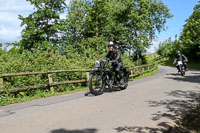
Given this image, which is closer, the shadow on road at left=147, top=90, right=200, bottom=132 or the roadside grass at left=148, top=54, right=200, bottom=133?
the roadside grass at left=148, top=54, right=200, bottom=133

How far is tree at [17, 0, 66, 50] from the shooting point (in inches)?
1151

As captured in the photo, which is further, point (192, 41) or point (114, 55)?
point (192, 41)

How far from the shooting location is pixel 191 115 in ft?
16.8

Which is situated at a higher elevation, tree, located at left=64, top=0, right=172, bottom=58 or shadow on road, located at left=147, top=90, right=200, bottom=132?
tree, located at left=64, top=0, right=172, bottom=58

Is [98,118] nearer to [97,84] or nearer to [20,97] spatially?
[97,84]

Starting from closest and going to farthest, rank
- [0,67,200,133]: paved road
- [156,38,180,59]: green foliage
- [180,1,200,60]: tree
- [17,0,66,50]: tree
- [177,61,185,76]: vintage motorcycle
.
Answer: [0,67,200,133]: paved road, [177,61,185,76]: vintage motorcycle, [17,0,66,50]: tree, [180,1,200,60]: tree, [156,38,180,59]: green foliage

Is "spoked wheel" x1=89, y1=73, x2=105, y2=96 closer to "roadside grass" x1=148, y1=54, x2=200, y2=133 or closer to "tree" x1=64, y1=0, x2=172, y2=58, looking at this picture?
"roadside grass" x1=148, y1=54, x2=200, y2=133

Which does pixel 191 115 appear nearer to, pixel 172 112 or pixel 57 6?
pixel 172 112

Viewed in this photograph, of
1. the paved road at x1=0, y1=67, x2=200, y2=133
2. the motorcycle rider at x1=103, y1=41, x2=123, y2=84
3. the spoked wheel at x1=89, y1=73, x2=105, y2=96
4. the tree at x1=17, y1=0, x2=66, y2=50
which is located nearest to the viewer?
the paved road at x1=0, y1=67, x2=200, y2=133

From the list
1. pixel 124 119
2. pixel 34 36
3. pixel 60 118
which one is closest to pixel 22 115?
pixel 60 118

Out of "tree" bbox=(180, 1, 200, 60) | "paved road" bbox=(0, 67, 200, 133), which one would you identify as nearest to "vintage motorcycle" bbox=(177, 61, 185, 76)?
"paved road" bbox=(0, 67, 200, 133)

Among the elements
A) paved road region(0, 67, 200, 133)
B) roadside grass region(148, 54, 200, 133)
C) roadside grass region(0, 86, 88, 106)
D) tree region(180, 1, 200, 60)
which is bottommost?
roadside grass region(148, 54, 200, 133)

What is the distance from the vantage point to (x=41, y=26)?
30562mm

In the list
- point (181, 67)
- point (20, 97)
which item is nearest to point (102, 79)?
point (20, 97)
